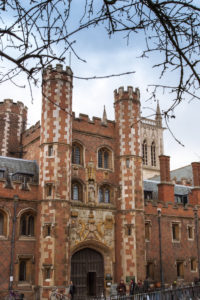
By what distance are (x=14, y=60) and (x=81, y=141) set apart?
18.9 metres

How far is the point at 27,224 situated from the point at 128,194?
639 cm

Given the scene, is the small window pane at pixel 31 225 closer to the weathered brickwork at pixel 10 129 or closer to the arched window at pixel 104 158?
the arched window at pixel 104 158

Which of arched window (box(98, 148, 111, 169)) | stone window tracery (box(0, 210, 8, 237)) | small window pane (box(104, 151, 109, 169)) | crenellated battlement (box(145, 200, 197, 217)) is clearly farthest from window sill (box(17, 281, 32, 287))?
crenellated battlement (box(145, 200, 197, 217))

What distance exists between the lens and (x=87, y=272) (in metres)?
21.0

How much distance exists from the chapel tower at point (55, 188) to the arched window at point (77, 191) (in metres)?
1.36

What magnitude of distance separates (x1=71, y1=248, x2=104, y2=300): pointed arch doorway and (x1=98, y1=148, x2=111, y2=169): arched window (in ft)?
17.4

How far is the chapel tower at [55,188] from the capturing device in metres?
18.8

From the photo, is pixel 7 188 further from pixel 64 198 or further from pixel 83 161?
pixel 83 161

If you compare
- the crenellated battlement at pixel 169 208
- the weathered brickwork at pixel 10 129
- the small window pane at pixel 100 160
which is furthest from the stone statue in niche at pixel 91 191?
the weathered brickwork at pixel 10 129

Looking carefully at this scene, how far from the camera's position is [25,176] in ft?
72.1

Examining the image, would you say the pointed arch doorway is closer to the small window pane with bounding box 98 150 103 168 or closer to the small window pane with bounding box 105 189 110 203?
the small window pane with bounding box 105 189 110 203

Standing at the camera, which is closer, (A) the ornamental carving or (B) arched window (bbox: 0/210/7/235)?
(B) arched window (bbox: 0/210/7/235)

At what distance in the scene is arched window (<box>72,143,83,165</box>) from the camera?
22370 millimetres

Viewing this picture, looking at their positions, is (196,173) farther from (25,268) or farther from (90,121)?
(25,268)
